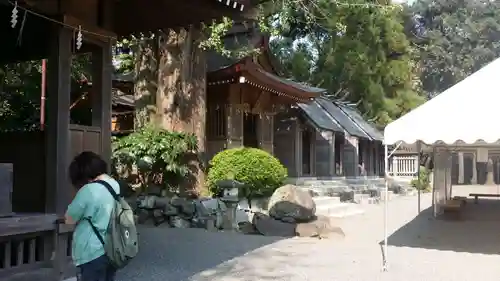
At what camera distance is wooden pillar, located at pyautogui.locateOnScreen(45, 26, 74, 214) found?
580 cm

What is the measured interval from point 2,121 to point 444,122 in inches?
300

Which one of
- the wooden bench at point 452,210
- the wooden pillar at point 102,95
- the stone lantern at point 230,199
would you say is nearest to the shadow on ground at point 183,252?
the stone lantern at point 230,199

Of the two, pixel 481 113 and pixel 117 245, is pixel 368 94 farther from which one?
pixel 117 245

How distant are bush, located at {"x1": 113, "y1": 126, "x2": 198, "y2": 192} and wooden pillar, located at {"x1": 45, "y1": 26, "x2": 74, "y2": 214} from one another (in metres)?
6.80

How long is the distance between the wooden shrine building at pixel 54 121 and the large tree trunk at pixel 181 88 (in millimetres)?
6614

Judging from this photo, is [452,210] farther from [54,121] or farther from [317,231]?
[54,121]

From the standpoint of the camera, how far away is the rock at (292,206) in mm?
11500

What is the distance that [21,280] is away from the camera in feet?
17.4

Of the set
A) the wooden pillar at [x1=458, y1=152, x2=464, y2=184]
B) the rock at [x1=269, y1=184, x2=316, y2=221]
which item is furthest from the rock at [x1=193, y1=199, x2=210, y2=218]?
the wooden pillar at [x1=458, y1=152, x2=464, y2=184]

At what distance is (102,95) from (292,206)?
6.14m

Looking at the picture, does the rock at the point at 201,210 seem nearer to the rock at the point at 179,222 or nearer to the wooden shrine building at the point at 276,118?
the rock at the point at 179,222

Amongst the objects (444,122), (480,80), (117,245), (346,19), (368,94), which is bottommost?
(117,245)

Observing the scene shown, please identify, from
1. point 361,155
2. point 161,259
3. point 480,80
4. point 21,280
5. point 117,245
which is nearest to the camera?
point 117,245

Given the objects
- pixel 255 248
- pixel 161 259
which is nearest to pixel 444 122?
pixel 255 248
